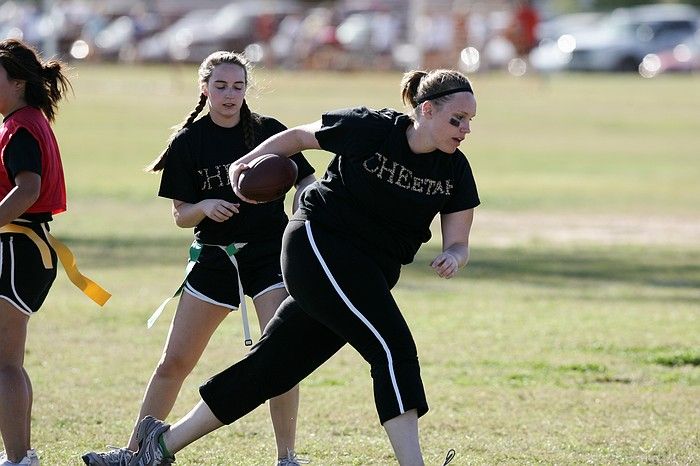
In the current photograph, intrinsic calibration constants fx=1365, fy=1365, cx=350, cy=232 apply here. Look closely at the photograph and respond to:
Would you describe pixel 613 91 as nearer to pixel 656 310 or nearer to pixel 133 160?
pixel 133 160

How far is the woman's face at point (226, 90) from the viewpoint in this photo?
605 centimetres

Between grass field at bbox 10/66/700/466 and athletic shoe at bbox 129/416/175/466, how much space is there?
1.78 ft

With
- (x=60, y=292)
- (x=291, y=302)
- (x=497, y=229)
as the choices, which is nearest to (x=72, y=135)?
(x=497, y=229)

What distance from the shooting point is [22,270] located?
5801 mm

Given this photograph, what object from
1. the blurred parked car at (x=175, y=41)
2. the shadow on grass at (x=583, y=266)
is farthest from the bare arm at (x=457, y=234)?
the blurred parked car at (x=175, y=41)

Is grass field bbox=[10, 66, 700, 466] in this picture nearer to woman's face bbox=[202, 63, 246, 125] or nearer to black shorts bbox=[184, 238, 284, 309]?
woman's face bbox=[202, 63, 246, 125]

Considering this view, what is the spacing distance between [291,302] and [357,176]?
1.95 ft

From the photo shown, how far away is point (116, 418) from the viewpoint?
7.12 m

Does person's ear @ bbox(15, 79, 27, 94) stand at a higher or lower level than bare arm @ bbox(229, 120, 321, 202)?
higher

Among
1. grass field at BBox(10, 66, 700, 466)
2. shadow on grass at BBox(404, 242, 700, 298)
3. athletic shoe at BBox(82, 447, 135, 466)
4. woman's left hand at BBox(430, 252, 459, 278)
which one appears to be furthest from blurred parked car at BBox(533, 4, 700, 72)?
woman's left hand at BBox(430, 252, 459, 278)

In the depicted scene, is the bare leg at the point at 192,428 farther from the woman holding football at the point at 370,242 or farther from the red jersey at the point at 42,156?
the red jersey at the point at 42,156

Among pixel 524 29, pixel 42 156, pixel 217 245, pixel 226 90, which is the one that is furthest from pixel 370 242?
pixel 524 29

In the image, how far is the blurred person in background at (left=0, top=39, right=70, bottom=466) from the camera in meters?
5.76

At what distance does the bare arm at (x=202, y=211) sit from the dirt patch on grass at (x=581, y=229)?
9.26 metres
